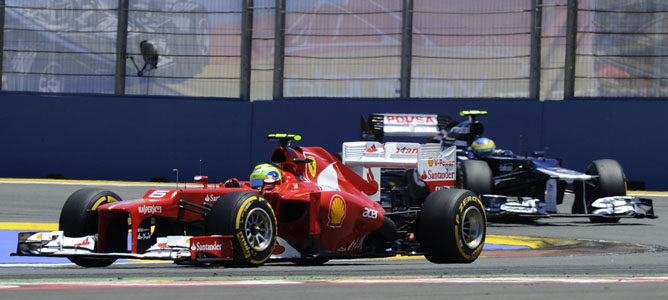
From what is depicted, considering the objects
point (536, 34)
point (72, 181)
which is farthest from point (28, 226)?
point (536, 34)

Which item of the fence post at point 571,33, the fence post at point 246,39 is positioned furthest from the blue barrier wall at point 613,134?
the fence post at point 246,39

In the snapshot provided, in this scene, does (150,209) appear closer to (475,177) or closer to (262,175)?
(262,175)

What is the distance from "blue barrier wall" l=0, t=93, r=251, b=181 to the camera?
87.5 feet

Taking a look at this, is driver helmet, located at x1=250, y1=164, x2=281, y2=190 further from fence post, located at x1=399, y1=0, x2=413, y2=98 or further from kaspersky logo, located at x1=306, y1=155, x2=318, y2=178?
fence post, located at x1=399, y1=0, x2=413, y2=98

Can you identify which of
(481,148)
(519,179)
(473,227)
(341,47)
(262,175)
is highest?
(341,47)

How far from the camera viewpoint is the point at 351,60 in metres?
25.8

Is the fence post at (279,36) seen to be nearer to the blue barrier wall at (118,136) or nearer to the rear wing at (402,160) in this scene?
the blue barrier wall at (118,136)

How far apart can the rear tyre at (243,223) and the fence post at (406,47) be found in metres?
16.6

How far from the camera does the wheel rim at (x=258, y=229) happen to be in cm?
898

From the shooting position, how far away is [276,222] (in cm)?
944

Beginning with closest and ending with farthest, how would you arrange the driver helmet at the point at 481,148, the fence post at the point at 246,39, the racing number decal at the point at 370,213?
the racing number decal at the point at 370,213
the driver helmet at the point at 481,148
the fence post at the point at 246,39

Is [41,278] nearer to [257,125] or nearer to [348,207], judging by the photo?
[348,207]

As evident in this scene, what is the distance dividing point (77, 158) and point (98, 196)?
17662 mm

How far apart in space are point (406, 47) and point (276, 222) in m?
16.4
